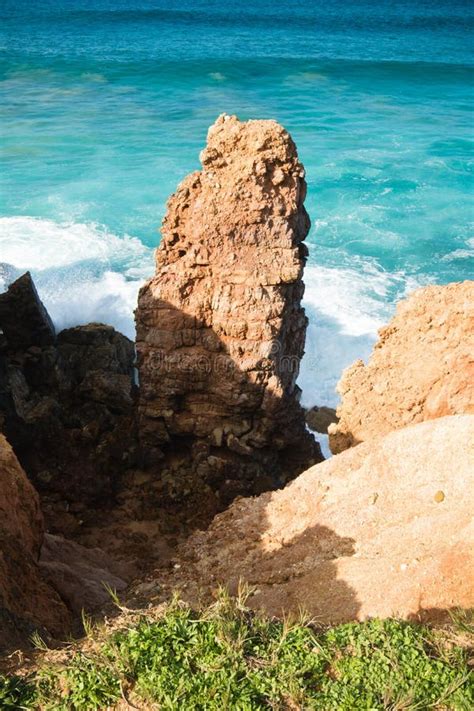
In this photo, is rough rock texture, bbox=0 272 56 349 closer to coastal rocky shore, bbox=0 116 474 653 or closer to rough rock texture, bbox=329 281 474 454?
coastal rocky shore, bbox=0 116 474 653

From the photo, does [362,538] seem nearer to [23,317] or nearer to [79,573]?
[79,573]

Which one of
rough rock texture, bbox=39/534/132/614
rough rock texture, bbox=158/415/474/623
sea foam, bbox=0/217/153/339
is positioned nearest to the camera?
rough rock texture, bbox=158/415/474/623

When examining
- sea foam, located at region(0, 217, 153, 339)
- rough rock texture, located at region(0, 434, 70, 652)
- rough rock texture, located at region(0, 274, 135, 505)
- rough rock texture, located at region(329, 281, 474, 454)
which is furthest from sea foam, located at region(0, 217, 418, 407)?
rough rock texture, located at region(0, 434, 70, 652)

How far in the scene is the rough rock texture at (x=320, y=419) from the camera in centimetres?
1577

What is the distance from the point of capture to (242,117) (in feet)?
121

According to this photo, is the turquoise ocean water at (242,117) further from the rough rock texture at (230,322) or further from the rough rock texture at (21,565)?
the rough rock texture at (21,565)

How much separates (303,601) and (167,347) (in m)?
5.25

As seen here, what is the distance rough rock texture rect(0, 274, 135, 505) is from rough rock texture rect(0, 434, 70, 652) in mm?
3336

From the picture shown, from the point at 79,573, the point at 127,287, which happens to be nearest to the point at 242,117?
the point at 127,287

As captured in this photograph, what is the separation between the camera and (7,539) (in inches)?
321

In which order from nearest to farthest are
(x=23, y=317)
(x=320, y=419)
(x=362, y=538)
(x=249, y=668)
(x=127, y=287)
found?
(x=249, y=668) < (x=362, y=538) < (x=23, y=317) < (x=320, y=419) < (x=127, y=287)

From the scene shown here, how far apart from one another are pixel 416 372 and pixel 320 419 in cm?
564

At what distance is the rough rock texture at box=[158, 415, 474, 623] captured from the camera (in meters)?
7.18

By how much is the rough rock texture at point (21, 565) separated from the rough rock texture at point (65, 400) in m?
3.34
